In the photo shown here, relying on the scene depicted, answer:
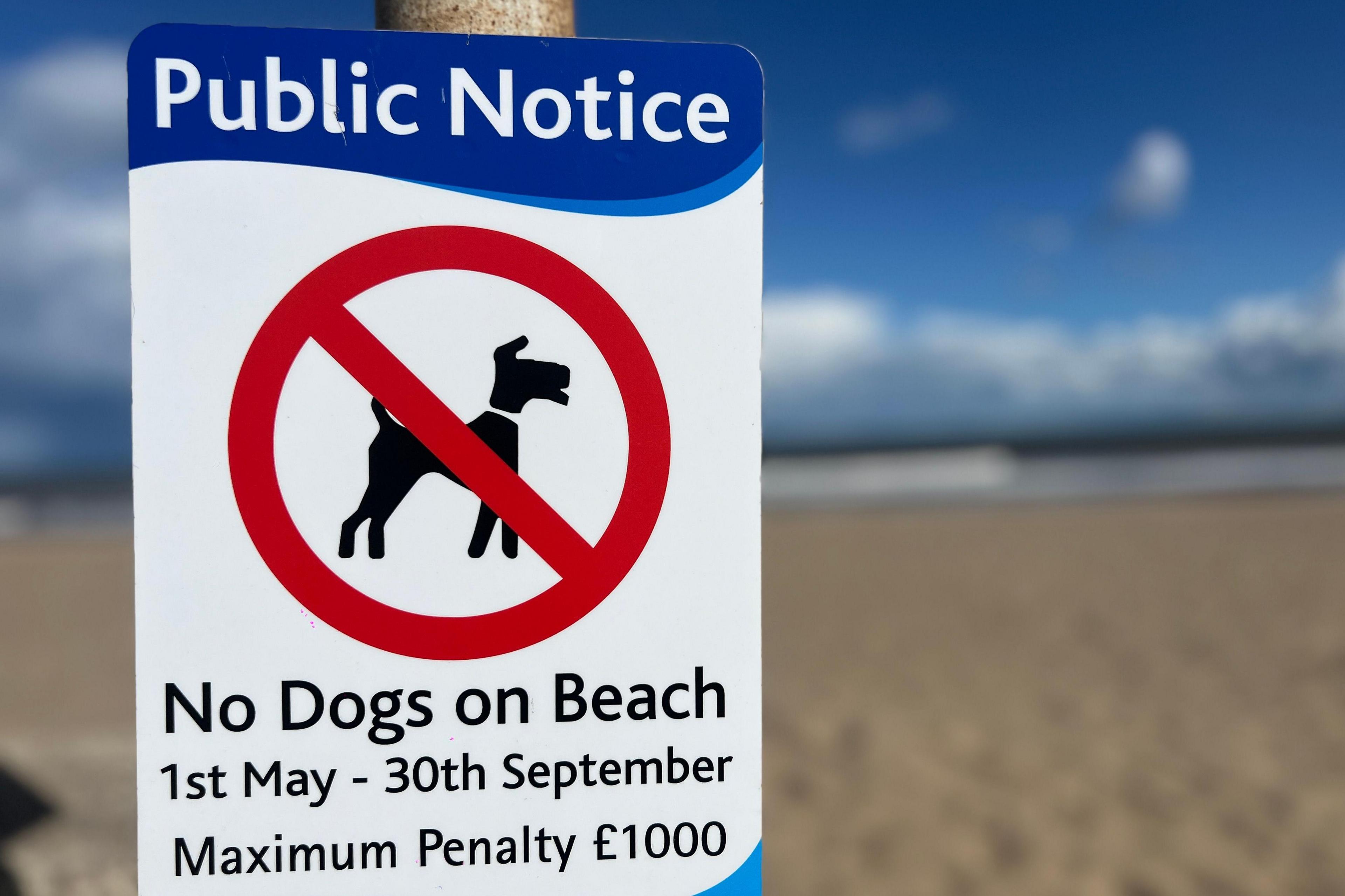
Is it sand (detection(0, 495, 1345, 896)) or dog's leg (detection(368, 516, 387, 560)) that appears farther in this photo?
sand (detection(0, 495, 1345, 896))

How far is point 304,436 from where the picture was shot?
3.67 feet

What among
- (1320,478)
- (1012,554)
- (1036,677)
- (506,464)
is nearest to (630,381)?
(506,464)

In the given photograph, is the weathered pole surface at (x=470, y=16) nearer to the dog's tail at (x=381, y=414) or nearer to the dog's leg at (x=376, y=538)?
the dog's tail at (x=381, y=414)

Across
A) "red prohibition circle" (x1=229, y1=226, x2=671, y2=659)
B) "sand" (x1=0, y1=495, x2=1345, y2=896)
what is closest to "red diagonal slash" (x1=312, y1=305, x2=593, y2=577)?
"red prohibition circle" (x1=229, y1=226, x2=671, y2=659)

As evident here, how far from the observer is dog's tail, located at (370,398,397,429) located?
1.11 metres

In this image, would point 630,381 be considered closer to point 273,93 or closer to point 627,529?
point 627,529

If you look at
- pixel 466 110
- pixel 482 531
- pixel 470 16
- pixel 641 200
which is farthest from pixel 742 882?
pixel 470 16

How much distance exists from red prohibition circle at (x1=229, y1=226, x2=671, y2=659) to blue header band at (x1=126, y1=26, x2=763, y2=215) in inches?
3.2

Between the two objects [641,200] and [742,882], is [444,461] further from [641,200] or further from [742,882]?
[742,882]

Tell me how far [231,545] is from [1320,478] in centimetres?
1231

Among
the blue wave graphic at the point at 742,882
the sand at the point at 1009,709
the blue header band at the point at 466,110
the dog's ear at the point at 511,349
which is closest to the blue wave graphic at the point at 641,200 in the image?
the blue header band at the point at 466,110

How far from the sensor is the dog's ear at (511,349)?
3.72 feet

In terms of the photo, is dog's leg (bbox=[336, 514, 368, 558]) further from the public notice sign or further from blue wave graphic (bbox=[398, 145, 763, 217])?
blue wave graphic (bbox=[398, 145, 763, 217])

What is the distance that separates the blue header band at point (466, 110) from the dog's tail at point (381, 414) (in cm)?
25
